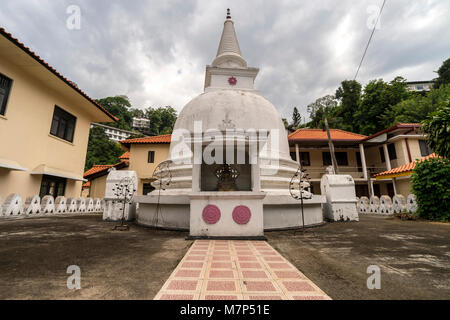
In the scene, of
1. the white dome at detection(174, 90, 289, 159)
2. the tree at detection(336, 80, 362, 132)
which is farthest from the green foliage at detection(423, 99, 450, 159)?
the tree at detection(336, 80, 362, 132)

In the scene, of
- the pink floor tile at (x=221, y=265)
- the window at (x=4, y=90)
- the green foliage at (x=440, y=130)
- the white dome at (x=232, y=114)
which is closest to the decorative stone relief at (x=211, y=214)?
the pink floor tile at (x=221, y=265)

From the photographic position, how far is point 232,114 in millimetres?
9461

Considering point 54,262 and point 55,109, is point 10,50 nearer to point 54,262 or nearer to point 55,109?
point 55,109

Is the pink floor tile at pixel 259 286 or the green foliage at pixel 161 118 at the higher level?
the green foliage at pixel 161 118

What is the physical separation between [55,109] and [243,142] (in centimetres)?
1341

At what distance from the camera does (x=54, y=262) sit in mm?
3211


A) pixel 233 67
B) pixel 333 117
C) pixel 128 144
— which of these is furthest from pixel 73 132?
pixel 333 117

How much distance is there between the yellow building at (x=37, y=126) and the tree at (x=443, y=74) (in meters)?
54.9

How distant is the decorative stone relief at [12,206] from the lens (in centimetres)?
895

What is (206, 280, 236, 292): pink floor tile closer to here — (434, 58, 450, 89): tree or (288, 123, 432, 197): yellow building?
(288, 123, 432, 197): yellow building

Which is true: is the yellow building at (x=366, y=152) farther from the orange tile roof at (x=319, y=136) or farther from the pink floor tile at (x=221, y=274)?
the pink floor tile at (x=221, y=274)

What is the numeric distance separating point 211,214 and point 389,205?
1313 cm

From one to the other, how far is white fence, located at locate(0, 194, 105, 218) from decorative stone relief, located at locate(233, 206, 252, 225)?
8.57 m

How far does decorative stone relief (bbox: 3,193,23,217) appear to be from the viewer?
895 centimetres
